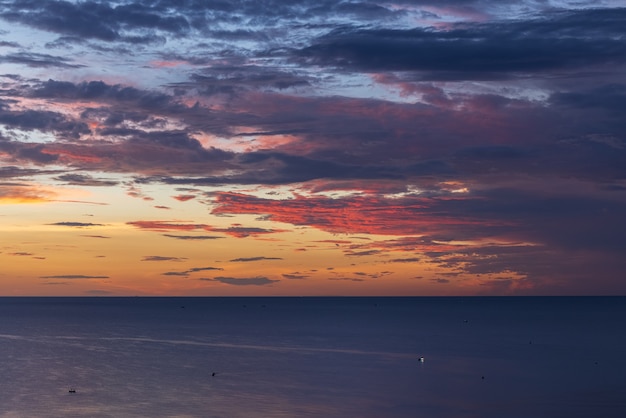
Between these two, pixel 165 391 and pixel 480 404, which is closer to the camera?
pixel 480 404

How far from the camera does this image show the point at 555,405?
99.8 meters

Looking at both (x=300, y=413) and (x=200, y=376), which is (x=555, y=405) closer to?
(x=300, y=413)

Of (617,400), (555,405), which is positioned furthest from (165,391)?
(617,400)

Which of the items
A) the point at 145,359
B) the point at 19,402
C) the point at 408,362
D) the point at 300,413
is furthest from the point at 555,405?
the point at 145,359

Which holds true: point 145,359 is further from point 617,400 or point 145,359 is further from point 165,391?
point 617,400

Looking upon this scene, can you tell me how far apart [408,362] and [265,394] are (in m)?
46.3

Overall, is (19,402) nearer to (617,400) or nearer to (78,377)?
(78,377)

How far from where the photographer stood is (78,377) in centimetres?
12606

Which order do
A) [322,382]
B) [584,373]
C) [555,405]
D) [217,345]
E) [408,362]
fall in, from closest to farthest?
1. [555,405]
2. [322,382]
3. [584,373]
4. [408,362]
5. [217,345]

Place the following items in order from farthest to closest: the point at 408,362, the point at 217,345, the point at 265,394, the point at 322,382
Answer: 1. the point at 217,345
2. the point at 408,362
3. the point at 322,382
4. the point at 265,394

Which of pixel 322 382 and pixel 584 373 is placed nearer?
pixel 322 382

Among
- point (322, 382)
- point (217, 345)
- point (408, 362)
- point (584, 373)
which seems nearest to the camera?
point (322, 382)

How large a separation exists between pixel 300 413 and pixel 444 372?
45.7 meters

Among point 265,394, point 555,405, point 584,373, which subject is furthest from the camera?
point 584,373
